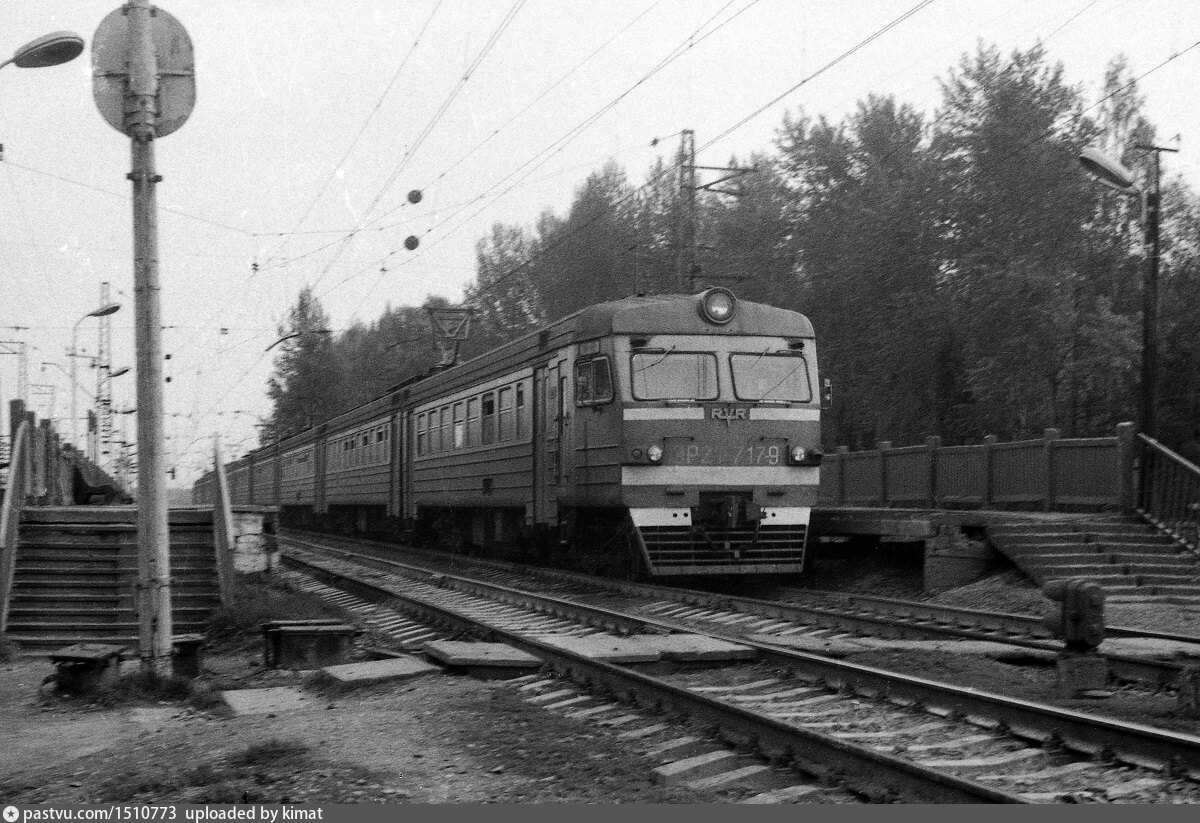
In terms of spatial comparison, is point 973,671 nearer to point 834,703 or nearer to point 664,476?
point 834,703

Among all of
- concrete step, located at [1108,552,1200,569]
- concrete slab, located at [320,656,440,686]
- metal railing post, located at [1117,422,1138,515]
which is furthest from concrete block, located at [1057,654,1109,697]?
metal railing post, located at [1117,422,1138,515]

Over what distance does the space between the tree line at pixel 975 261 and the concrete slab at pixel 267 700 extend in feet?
72.4

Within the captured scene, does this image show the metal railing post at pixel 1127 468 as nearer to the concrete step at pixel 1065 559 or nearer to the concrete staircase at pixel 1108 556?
the concrete staircase at pixel 1108 556

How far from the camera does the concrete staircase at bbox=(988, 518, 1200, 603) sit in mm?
14203

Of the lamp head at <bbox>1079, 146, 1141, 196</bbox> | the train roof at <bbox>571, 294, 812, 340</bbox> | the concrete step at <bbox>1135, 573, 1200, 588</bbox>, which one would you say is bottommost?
the concrete step at <bbox>1135, 573, 1200, 588</bbox>

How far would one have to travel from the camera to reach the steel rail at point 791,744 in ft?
17.6

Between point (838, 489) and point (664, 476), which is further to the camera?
point (838, 489)

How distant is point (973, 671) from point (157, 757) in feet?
17.1

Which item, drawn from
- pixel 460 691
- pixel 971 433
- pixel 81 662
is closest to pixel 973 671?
pixel 460 691

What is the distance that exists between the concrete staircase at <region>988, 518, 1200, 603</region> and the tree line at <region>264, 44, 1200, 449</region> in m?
12.2

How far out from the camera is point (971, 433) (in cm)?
3862

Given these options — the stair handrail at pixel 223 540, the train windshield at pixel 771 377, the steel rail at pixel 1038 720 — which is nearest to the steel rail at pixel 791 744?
the steel rail at pixel 1038 720

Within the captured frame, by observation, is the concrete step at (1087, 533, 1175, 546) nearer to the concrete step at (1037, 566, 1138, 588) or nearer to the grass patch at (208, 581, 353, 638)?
the concrete step at (1037, 566, 1138, 588)

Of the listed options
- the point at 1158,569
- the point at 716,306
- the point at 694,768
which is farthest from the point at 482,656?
the point at 1158,569
